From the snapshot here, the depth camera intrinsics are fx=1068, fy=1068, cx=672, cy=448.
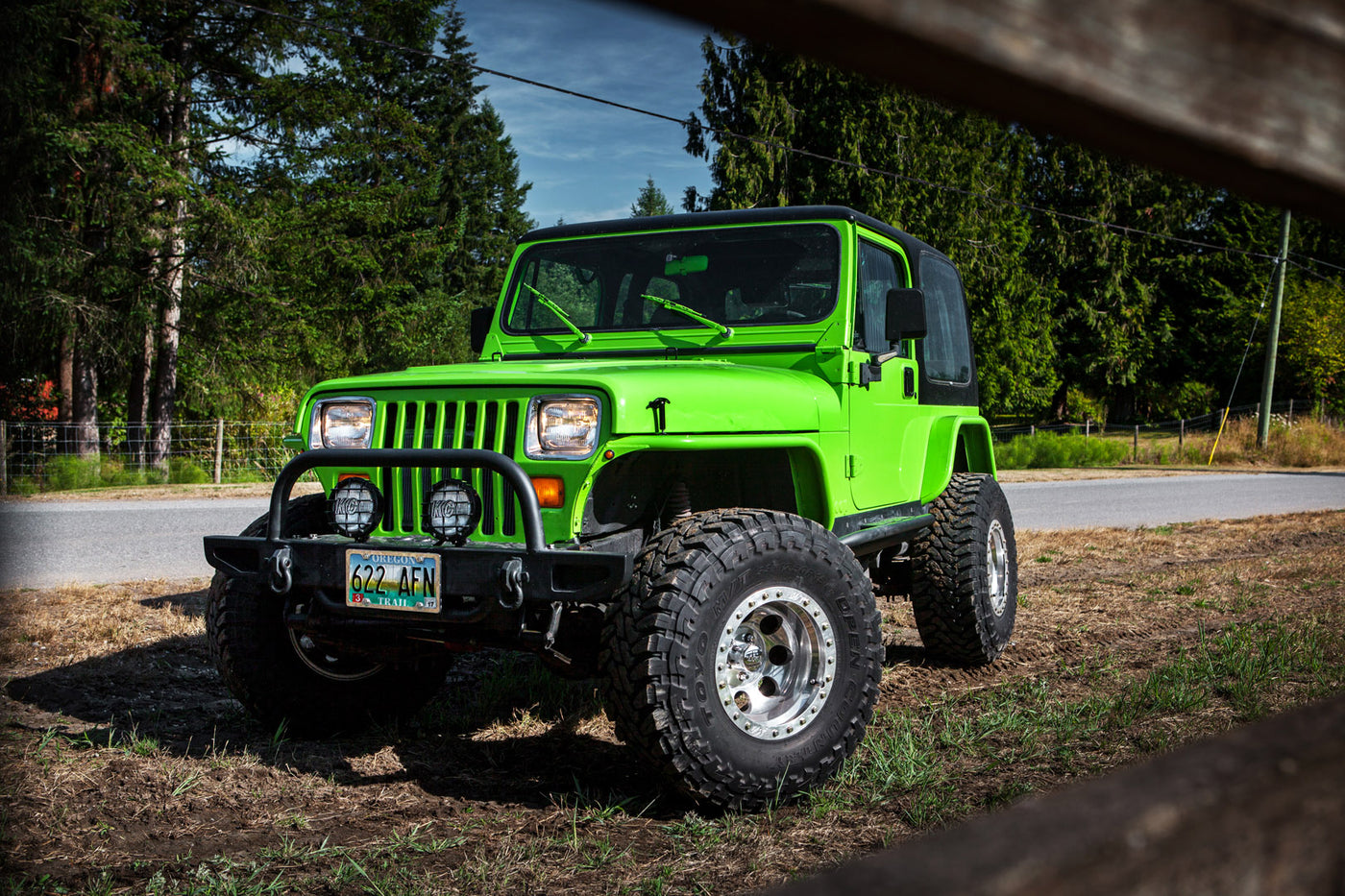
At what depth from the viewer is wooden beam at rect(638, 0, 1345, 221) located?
0.71 meters

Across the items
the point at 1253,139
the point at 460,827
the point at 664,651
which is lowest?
the point at 460,827

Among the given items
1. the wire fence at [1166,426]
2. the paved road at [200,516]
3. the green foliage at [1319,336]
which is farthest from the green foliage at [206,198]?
the green foliage at [1319,336]

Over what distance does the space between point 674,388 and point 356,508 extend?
120cm

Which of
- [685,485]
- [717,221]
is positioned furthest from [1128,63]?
[717,221]

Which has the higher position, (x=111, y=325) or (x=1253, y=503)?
(x=111, y=325)

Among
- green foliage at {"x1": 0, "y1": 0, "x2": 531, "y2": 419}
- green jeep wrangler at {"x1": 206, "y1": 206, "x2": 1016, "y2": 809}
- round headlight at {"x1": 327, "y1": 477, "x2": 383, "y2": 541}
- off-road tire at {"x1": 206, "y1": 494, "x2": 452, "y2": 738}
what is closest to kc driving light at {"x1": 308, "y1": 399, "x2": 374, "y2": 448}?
green jeep wrangler at {"x1": 206, "y1": 206, "x2": 1016, "y2": 809}

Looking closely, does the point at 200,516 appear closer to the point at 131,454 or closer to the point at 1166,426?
the point at 131,454

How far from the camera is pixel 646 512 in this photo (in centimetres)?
401

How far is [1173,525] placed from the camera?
11.6m

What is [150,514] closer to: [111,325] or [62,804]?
[111,325]

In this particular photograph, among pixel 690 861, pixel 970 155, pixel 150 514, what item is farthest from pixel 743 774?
pixel 970 155

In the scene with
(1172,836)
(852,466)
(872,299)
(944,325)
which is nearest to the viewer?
(1172,836)

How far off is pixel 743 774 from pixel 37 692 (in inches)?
129

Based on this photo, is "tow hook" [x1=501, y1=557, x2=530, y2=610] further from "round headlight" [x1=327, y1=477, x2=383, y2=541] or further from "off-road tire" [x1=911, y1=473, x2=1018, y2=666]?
"off-road tire" [x1=911, y1=473, x2=1018, y2=666]
